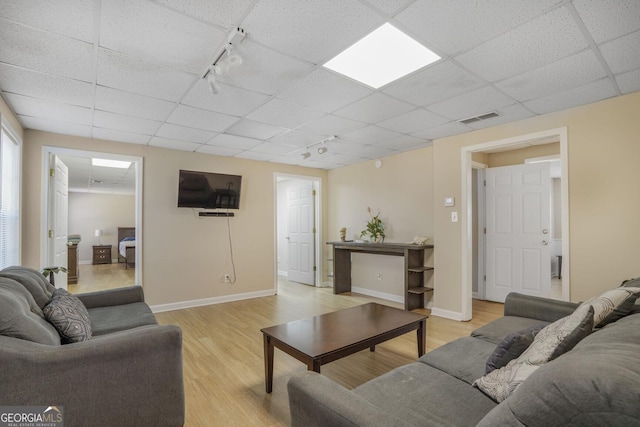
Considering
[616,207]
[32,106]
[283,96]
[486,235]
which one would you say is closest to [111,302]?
[32,106]

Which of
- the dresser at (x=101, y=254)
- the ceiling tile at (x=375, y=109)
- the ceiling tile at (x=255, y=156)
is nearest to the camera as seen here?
the ceiling tile at (x=375, y=109)

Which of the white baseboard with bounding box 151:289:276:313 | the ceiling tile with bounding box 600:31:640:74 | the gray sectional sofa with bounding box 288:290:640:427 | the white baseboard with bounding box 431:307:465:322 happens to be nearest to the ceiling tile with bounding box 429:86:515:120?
the ceiling tile with bounding box 600:31:640:74

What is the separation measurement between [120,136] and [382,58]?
11.6ft

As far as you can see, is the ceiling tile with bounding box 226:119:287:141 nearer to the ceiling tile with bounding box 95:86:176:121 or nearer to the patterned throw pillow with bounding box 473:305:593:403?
the ceiling tile with bounding box 95:86:176:121

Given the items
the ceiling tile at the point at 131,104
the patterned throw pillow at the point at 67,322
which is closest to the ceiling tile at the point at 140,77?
the ceiling tile at the point at 131,104

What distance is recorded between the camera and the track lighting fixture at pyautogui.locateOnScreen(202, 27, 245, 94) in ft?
6.20

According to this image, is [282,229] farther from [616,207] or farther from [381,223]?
[616,207]

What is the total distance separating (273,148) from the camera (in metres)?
4.66

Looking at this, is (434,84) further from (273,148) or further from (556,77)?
(273,148)

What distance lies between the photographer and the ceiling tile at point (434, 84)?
2.36 metres

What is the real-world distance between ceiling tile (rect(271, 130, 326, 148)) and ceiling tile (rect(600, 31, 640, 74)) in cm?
281

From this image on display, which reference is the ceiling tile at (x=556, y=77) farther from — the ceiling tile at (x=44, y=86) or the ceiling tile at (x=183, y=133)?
the ceiling tile at (x=44, y=86)

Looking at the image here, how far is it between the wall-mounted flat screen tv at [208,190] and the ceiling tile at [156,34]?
2614 mm

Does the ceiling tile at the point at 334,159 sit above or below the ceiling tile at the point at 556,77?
below
